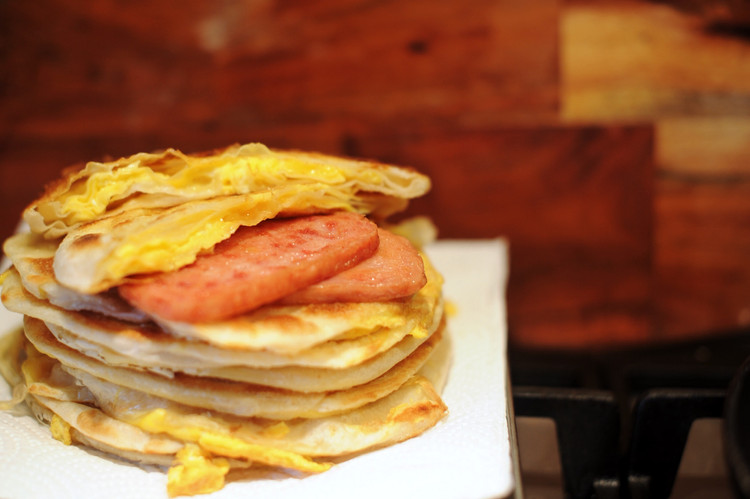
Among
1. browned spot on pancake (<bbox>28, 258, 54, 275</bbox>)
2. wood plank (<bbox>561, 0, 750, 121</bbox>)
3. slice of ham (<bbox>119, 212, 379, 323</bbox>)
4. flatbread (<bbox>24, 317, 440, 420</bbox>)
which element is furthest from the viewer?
wood plank (<bbox>561, 0, 750, 121</bbox>)

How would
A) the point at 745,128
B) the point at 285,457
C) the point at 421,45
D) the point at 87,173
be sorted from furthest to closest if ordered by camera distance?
the point at 421,45, the point at 745,128, the point at 87,173, the point at 285,457

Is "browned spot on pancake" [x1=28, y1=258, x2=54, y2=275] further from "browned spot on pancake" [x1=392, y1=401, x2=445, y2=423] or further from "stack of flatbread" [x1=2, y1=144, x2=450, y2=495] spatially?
"browned spot on pancake" [x1=392, y1=401, x2=445, y2=423]

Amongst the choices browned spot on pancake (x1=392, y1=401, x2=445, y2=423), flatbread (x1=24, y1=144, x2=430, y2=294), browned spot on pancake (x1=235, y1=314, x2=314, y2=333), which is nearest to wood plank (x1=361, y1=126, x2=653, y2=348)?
flatbread (x1=24, y1=144, x2=430, y2=294)

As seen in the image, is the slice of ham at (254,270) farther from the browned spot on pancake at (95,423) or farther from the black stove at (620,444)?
the black stove at (620,444)

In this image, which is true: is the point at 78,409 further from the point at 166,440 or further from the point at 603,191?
the point at 603,191

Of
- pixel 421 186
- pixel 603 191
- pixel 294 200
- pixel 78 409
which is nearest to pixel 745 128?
pixel 603 191

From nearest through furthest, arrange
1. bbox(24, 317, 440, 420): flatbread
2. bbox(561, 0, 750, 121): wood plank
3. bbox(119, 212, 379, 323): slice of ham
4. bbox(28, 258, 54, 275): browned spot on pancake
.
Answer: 1. bbox(119, 212, 379, 323): slice of ham
2. bbox(24, 317, 440, 420): flatbread
3. bbox(28, 258, 54, 275): browned spot on pancake
4. bbox(561, 0, 750, 121): wood plank

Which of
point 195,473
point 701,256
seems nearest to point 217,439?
point 195,473
